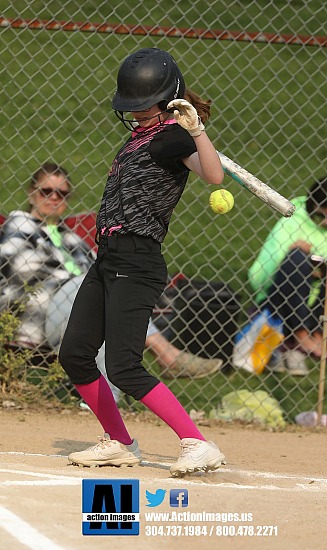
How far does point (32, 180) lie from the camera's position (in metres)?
6.61

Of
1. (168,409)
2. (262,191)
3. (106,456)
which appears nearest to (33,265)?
(106,456)

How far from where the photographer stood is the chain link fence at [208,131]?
664 cm

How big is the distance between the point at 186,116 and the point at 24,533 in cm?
165

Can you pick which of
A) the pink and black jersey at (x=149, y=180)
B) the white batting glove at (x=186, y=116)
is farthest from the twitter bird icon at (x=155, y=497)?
the white batting glove at (x=186, y=116)

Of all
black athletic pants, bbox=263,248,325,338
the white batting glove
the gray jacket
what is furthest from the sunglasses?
the white batting glove

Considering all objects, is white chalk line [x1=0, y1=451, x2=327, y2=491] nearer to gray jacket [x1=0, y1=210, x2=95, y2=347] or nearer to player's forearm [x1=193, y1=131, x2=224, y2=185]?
player's forearm [x1=193, y1=131, x2=224, y2=185]

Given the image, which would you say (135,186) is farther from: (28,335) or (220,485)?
(28,335)

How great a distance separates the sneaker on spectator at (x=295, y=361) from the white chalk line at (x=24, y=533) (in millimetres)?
3465

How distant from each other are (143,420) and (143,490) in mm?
2373

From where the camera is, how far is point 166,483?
4039 millimetres

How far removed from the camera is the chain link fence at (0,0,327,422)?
664cm

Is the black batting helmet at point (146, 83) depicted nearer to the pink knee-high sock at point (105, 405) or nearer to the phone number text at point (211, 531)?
the pink knee-high sock at point (105, 405)

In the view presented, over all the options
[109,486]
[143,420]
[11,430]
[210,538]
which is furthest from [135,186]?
[143,420]

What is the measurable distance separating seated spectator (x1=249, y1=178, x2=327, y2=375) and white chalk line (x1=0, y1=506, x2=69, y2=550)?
348cm
